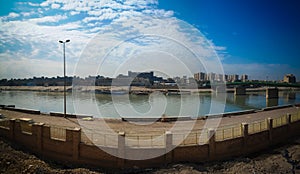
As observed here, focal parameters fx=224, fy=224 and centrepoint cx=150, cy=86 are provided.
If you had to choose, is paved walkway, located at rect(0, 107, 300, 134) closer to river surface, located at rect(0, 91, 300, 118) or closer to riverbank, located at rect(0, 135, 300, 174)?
riverbank, located at rect(0, 135, 300, 174)

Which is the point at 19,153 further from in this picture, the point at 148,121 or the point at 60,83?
the point at 60,83

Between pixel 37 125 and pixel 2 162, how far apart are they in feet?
8.88

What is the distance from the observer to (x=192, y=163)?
41.7 ft

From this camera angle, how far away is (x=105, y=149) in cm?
1234

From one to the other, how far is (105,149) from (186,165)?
4.53 m

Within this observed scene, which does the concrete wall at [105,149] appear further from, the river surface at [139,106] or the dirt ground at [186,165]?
the river surface at [139,106]

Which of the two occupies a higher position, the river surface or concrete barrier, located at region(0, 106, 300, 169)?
concrete barrier, located at region(0, 106, 300, 169)

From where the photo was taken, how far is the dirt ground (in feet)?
38.2

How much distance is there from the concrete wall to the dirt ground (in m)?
0.40

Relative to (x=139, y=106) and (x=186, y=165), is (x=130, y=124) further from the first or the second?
(x=139, y=106)

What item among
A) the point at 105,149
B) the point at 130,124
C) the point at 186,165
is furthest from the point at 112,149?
the point at 130,124

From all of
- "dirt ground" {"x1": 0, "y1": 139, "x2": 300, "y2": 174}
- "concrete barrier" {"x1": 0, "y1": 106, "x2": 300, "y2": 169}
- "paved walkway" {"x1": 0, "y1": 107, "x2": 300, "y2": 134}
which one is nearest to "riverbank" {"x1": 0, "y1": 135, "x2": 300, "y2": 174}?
"dirt ground" {"x1": 0, "y1": 139, "x2": 300, "y2": 174}

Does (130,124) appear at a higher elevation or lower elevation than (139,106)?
higher

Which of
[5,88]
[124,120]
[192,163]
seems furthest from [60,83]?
[192,163]
